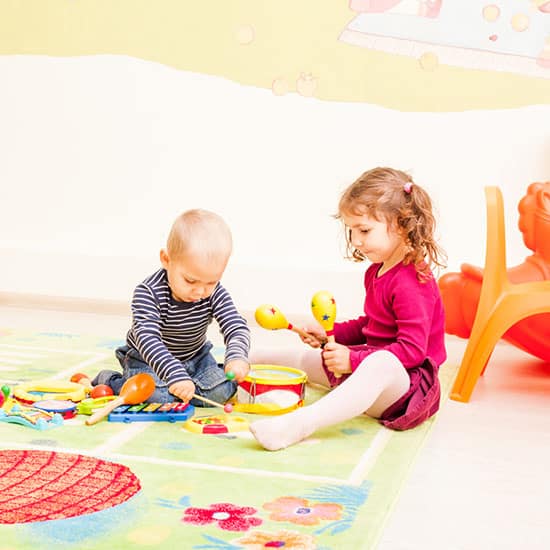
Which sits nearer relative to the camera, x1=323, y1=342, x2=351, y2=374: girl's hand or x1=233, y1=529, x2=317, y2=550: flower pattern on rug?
x1=233, y1=529, x2=317, y2=550: flower pattern on rug

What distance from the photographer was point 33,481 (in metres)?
1.44

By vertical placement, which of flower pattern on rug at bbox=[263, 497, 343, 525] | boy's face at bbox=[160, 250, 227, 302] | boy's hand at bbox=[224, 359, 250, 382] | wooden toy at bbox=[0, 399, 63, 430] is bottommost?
wooden toy at bbox=[0, 399, 63, 430]

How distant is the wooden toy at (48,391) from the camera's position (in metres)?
1.91

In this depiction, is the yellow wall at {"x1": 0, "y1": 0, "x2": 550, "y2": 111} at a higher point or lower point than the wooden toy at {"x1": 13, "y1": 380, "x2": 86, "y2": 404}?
higher

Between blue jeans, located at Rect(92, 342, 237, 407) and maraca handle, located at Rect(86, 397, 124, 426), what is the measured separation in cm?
10

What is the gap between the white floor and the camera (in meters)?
1.35

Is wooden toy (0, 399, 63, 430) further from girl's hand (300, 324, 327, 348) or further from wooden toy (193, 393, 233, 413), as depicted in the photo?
girl's hand (300, 324, 327, 348)

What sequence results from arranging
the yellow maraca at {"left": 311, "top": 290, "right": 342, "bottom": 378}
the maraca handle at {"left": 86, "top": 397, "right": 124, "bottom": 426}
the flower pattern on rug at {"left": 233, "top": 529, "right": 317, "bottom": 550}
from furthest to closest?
the yellow maraca at {"left": 311, "top": 290, "right": 342, "bottom": 378} → the maraca handle at {"left": 86, "top": 397, "right": 124, "bottom": 426} → the flower pattern on rug at {"left": 233, "top": 529, "right": 317, "bottom": 550}

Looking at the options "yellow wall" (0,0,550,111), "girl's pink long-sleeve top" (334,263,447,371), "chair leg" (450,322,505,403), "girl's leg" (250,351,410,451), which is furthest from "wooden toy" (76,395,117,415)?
"yellow wall" (0,0,550,111)

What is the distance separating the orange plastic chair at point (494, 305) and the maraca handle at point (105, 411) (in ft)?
2.60

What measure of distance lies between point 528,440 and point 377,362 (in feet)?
1.17

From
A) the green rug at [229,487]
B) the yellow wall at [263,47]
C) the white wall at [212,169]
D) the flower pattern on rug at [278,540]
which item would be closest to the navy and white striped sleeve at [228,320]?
the green rug at [229,487]

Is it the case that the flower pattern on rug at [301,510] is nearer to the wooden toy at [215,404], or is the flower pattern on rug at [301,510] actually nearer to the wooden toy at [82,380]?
the wooden toy at [215,404]

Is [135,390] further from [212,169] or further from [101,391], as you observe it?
[212,169]
